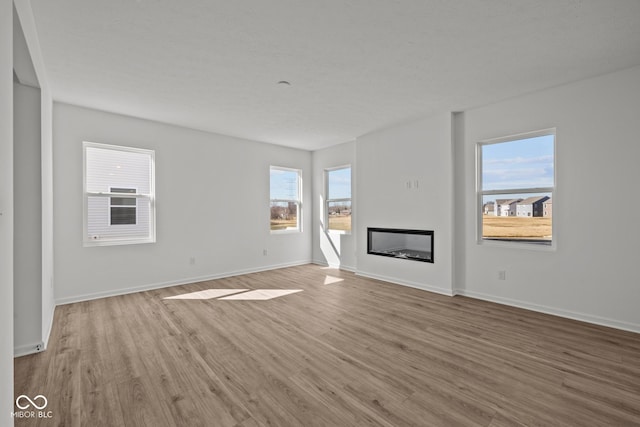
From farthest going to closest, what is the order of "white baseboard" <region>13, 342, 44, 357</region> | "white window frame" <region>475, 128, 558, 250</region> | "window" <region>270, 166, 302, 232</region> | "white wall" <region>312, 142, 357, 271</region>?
"window" <region>270, 166, 302, 232</region>
"white wall" <region>312, 142, 357, 271</region>
"white window frame" <region>475, 128, 558, 250</region>
"white baseboard" <region>13, 342, 44, 357</region>

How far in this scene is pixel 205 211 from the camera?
516cm

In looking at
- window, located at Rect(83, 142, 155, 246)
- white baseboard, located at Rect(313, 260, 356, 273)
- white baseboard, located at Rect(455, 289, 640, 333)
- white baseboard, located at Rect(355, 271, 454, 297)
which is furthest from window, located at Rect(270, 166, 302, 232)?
white baseboard, located at Rect(455, 289, 640, 333)

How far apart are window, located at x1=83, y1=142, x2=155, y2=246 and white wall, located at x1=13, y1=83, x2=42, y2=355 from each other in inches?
64.6

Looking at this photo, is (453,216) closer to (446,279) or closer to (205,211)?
(446,279)

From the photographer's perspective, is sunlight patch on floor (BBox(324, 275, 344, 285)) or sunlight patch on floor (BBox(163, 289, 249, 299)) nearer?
sunlight patch on floor (BBox(163, 289, 249, 299))

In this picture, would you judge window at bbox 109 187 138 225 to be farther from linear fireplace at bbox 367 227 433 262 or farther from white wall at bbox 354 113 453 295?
linear fireplace at bbox 367 227 433 262

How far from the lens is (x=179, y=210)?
15.9 feet

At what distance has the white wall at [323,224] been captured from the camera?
19.7ft

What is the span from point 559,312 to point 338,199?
13.2 ft

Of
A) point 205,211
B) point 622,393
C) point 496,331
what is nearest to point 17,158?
point 205,211

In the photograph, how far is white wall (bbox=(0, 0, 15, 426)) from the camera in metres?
1.28

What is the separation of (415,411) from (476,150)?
3.51 metres

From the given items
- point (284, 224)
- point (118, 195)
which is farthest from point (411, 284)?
point (118, 195)

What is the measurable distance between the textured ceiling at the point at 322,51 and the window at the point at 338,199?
2.27 metres
